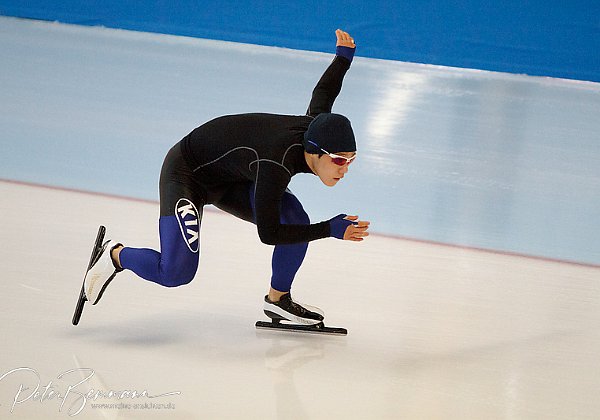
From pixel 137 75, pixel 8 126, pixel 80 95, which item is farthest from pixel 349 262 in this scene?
pixel 137 75

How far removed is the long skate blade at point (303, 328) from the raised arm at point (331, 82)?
784 millimetres

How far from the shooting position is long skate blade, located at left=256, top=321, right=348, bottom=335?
130 inches

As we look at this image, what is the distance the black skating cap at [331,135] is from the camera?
9.36 feet

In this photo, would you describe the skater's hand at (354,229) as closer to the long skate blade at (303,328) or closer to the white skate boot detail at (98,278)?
the long skate blade at (303,328)

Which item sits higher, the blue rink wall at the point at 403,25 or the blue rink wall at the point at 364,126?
the blue rink wall at the point at 403,25

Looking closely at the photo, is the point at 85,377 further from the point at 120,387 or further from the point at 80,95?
the point at 80,95

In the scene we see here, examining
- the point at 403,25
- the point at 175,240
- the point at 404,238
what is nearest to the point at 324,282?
the point at 404,238

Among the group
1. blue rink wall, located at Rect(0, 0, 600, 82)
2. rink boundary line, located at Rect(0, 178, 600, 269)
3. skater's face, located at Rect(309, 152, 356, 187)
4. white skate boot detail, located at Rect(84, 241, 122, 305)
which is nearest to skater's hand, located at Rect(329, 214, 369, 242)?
skater's face, located at Rect(309, 152, 356, 187)

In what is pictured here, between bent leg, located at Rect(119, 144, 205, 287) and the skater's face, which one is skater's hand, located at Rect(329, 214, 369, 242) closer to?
the skater's face

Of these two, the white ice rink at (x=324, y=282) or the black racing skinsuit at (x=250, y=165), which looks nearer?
the white ice rink at (x=324, y=282)

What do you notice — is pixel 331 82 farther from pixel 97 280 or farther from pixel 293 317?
pixel 97 280

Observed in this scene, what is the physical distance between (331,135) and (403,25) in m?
7.56

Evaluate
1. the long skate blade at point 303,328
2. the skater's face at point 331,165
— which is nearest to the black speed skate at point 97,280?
the long skate blade at point 303,328

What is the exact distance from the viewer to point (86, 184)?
5031 mm
